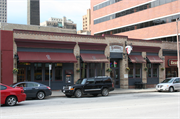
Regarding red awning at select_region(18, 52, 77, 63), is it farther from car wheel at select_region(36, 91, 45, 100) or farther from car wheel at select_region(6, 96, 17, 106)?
car wheel at select_region(6, 96, 17, 106)

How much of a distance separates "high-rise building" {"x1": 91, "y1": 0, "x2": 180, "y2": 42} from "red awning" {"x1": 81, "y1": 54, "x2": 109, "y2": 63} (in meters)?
20.3

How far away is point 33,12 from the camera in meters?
40.4

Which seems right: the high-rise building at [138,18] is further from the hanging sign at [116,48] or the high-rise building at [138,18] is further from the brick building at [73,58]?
the hanging sign at [116,48]

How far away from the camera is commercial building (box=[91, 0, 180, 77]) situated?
38188 mm

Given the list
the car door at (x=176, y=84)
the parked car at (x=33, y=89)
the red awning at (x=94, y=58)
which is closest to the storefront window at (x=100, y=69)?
the red awning at (x=94, y=58)

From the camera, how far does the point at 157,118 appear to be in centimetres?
856

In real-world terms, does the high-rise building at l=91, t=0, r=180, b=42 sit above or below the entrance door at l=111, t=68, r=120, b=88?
above

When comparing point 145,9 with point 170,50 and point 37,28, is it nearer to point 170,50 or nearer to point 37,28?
point 170,50

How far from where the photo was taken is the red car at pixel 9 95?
12.2 meters

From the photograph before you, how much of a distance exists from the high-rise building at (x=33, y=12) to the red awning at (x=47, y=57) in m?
21.4

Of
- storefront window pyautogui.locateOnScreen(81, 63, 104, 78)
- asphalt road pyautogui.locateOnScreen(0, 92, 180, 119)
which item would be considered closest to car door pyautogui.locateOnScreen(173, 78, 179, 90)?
storefront window pyautogui.locateOnScreen(81, 63, 104, 78)


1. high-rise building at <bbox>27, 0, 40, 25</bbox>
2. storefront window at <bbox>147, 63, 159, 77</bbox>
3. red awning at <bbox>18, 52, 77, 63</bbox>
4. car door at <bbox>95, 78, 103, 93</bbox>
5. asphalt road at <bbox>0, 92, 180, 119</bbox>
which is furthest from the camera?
high-rise building at <bbox>27, 0, 40, 25</bbox>

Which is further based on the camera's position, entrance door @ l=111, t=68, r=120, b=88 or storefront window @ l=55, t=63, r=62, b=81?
entrance door @ l=111, t=68, r=120, b=88

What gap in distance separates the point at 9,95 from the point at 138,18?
37.3m
